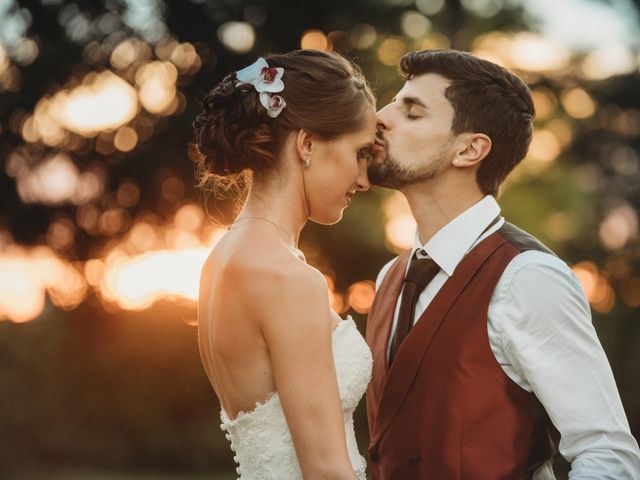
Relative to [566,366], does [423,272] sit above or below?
above

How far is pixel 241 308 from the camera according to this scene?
8.57ft

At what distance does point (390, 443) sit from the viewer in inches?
115

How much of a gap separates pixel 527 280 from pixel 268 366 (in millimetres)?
866

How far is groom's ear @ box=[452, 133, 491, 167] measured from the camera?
3.33 metres

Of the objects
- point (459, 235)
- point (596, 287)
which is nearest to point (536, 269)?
point (459, 235)

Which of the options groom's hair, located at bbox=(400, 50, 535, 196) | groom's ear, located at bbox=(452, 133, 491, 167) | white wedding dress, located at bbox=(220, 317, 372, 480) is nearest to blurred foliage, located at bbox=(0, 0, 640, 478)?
groom's hair, located at bbox=(400, 50, 535, 196)

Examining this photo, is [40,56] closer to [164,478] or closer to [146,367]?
[146,367]

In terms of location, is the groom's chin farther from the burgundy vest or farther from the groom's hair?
the burgundy vest

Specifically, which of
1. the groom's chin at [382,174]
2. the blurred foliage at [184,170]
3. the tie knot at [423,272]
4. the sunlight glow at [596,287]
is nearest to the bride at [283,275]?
the groom's chin at [382,174]

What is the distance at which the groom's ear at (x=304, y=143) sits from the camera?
2.88 metres

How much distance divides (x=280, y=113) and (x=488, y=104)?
95 centimetres

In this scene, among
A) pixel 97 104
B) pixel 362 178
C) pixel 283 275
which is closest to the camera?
pixel 283 275

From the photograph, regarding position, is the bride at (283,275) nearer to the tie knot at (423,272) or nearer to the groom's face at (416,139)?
the groom's face at (416,139)

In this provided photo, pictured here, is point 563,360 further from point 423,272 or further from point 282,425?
point 282,425
